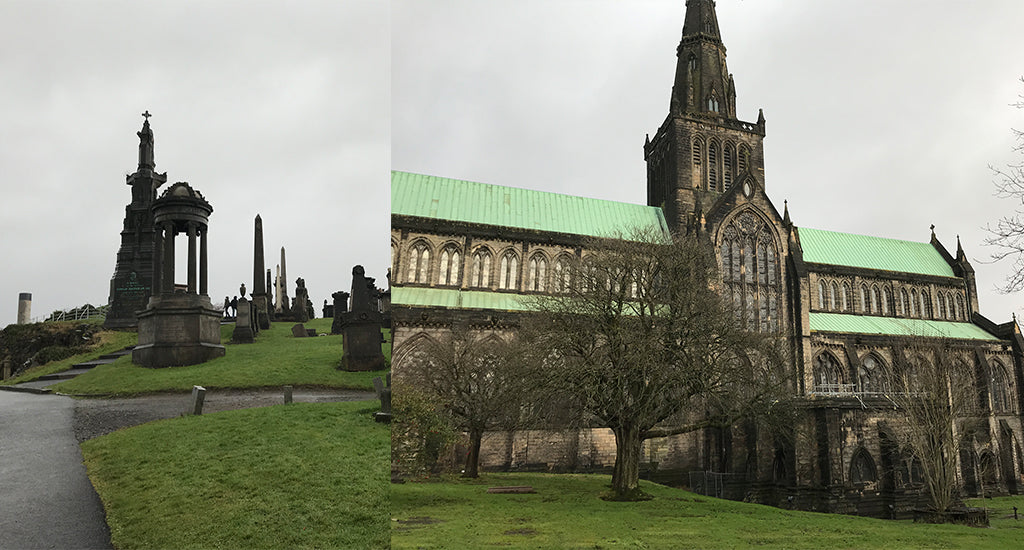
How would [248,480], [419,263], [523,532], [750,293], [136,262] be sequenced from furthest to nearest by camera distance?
1. [750,293]
2. [419,263]
3. [136,262]
4. [523,532]
5. [248,480]

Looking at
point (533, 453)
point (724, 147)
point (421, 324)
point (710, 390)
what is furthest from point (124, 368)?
point (724, 147)

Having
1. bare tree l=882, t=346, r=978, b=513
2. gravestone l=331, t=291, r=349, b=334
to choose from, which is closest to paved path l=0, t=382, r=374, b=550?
gravestone l=331, t=291, r=349, b=334

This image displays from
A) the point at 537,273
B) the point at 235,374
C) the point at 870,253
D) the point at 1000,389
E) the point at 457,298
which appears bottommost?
the point at 1000,389

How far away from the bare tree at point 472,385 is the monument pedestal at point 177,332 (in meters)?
10.6

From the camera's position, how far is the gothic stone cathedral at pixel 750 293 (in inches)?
1172

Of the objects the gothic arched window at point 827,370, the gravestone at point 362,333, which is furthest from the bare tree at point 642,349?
the gothic arched window at point 827,370

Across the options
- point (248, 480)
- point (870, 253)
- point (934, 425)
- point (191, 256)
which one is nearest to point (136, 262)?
point (191, 256)

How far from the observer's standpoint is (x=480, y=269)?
37.9 m

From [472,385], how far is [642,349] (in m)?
10.7

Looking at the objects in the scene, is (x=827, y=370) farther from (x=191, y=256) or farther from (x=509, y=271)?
(x=191, y=256)

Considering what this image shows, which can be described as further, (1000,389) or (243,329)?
(1000,389)

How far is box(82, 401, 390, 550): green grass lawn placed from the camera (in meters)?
7.46

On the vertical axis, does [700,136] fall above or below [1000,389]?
above

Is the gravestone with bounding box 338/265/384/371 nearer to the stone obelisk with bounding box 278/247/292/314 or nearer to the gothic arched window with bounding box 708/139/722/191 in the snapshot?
the stone obelisk with bounding box 278/247/292/314
